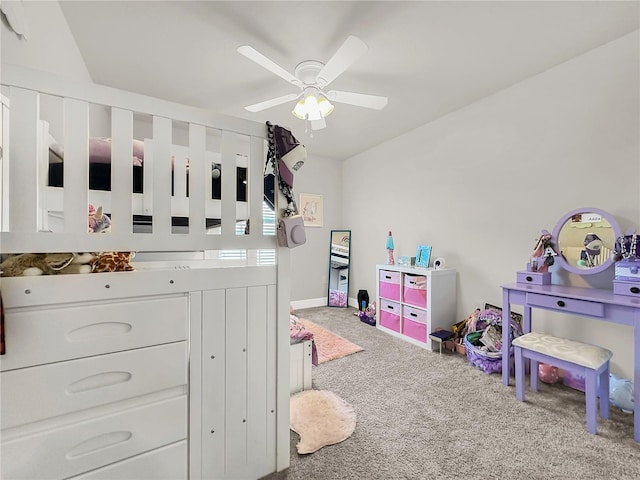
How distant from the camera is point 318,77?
1897 millimetres

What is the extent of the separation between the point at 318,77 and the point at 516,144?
1.87 m

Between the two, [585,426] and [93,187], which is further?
[585,426]

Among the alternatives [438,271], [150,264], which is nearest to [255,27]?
[150,264]

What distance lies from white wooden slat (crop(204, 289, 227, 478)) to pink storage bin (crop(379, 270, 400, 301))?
242cm

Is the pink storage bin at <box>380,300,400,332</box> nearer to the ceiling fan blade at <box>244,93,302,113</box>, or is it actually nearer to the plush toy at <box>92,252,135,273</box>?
the ceiling fan blade at <box>244,93,302,113</box>

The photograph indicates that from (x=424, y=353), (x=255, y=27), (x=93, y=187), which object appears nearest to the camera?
(x=93, y=187)

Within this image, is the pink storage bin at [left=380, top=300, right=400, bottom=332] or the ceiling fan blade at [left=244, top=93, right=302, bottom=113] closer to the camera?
the ceiling fan blade at [left=244, top=93, right=302, bottom=113]

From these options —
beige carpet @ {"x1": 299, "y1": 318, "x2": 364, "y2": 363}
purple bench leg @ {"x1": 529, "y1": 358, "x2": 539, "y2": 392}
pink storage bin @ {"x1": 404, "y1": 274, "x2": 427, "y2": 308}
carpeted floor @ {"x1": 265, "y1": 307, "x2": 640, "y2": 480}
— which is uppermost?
pink storage bin @ {"x1": 404, "y1": 274, "x2": 427, "y2": 308}

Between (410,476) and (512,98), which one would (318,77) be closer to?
(512,98)

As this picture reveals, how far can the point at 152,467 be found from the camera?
992 millimetres

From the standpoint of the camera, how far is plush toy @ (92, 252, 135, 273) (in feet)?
3.13

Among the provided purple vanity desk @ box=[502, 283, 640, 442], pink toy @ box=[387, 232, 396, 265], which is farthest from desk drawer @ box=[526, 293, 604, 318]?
pink toy @ box=[387, 232, 396, 265]

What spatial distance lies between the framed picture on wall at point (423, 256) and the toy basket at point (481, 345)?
0.75m

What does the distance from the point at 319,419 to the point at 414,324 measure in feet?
5.45
